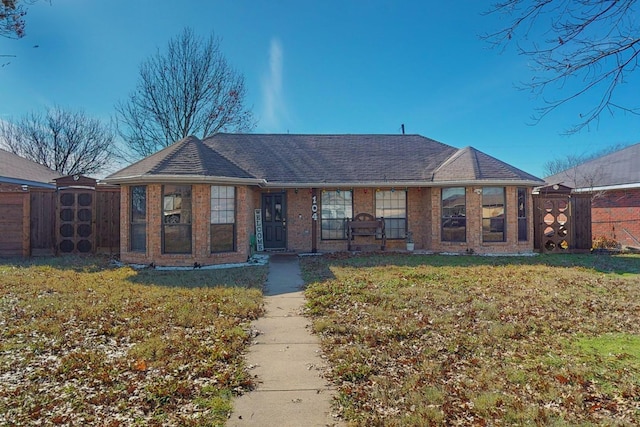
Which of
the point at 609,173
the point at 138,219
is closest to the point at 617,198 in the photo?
the point at 609,173

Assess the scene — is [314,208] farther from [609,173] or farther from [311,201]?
[609,173]

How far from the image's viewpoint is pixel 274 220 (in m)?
14.3

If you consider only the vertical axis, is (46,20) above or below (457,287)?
above

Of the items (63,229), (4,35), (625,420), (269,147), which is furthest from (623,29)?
(63,229)

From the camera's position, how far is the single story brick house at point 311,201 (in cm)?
1072

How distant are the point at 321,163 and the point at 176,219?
6431 mm

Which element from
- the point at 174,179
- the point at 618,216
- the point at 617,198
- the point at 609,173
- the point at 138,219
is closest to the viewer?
the point at 174,179

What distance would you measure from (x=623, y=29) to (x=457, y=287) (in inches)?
226

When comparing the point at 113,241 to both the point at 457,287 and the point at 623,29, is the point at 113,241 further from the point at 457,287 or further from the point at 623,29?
the point at 623,29

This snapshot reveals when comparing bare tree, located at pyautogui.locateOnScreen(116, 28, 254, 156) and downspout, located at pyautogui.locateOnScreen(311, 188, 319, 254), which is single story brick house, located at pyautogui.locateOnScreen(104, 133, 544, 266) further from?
bare tree, located at pyautogui.locateOnScreen(116, 28, 254, 156)

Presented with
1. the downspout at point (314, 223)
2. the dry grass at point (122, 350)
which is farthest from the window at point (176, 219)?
the downspout at point (314, 223)

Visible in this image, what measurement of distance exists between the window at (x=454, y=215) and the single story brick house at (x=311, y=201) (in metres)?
0.03

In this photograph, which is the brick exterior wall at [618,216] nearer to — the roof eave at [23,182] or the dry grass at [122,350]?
the dry grass at [122,350]

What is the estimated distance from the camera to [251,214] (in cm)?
→ 1328
